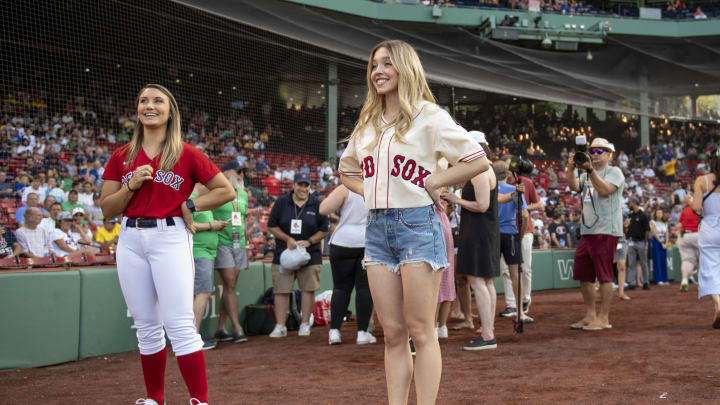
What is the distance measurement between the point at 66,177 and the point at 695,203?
10764 millimetres

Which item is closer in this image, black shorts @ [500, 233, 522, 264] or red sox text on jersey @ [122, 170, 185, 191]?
red sox text on jersey @ [122, 170, 185, 191]

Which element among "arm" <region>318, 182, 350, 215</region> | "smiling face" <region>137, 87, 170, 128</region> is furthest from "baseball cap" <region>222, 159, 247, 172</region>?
"smiling face" <region>137, 87, 170, 128</region>

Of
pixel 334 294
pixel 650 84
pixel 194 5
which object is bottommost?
pixel 334 294

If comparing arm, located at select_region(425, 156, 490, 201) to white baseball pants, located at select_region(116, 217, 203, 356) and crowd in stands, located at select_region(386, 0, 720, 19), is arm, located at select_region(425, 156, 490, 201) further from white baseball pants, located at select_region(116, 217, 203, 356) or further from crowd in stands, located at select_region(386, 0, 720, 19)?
crowd in stands, located at select_region(386, 0, 720, 19)

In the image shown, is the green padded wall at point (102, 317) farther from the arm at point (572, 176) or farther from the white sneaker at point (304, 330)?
the arm at point (572, 176)

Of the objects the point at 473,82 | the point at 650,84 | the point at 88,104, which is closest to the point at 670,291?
the point at 650,84

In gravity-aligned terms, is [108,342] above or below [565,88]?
below

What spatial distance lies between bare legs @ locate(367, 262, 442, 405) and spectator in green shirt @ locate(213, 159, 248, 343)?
13.2 ft

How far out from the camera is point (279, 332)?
24.8ft

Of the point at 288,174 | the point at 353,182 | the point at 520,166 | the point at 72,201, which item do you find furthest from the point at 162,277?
the point at 288,174

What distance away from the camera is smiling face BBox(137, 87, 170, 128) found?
12.3 feet

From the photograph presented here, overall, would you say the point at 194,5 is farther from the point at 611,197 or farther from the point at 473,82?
the point at 611,197

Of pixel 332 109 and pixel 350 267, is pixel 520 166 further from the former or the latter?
pixel 332 109

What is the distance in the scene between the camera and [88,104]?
55.8 feet
